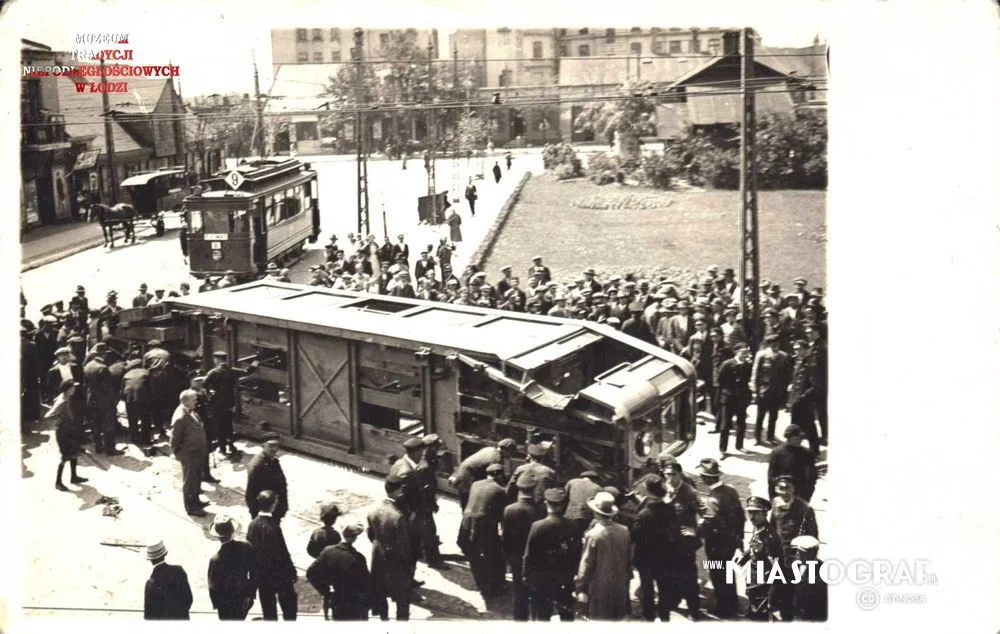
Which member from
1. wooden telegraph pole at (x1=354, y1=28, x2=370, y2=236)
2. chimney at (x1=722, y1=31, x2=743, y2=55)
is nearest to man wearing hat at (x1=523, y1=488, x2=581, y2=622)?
wooden telegraph pole at (x1=354, y1=28, x2=370, y2=236)

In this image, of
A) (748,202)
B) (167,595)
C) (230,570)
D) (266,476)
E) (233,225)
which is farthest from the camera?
(233,225)

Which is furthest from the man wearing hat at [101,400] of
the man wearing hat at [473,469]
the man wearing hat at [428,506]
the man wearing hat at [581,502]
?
the man wearing hat at [581,502]

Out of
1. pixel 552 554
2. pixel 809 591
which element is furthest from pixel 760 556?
pixel 552 554

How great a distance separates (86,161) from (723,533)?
1465 centimetres

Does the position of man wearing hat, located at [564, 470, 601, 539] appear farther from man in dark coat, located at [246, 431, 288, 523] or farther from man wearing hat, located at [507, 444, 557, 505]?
man in dark coat, located at [246, 431, 288, 523]

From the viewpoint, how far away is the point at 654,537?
260 inches

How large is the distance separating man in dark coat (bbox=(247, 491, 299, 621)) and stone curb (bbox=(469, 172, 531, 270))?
38.1ft

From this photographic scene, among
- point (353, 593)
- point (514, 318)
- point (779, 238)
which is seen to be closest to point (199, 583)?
point (353, 593)

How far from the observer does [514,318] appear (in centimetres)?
989

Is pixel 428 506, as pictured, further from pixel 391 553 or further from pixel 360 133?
pixel 360 133

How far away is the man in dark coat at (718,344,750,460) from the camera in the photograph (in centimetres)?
984

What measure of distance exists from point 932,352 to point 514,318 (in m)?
4.49

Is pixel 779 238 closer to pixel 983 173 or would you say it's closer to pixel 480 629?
pixel 983 173

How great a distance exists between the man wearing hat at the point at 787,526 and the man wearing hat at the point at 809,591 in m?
0.05
